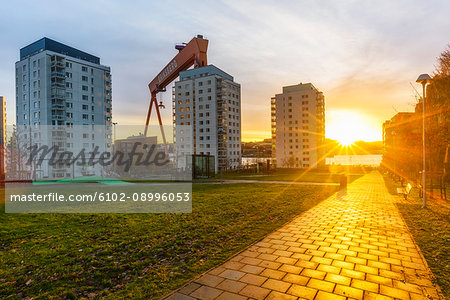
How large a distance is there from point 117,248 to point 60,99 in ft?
200

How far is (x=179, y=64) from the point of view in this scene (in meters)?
52.5

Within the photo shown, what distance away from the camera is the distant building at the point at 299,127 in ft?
291

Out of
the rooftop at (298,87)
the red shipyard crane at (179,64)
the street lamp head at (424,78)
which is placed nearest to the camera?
the street lamp head at (424,78)

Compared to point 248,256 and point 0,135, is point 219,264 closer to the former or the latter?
point 248,256

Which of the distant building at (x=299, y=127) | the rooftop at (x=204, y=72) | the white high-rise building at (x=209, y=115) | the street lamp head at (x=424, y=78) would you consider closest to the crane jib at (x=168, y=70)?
the white high-rise building at (x=209, y=115)

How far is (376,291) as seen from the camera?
3.96 metres

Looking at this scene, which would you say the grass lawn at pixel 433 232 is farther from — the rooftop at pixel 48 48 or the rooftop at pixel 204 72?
the rooftop at pixel 48 48

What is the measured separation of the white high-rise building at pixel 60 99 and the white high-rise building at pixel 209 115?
65.1 ft

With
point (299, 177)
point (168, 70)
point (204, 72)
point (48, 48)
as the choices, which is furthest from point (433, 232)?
point (48, 48)

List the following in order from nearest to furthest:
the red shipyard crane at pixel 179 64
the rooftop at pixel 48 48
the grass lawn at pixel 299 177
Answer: the grass lawn at pixel 299 177, the red shipyard crane at pixel 179 64, the rooftop at pixel 48 48

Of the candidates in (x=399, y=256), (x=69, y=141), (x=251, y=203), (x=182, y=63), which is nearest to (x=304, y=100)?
(x=182, y=63)

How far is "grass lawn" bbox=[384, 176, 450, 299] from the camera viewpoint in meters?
4.70

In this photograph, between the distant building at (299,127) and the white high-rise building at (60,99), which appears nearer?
the white high-rise building at (60,99)

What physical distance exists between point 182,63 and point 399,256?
5143 centimetres
